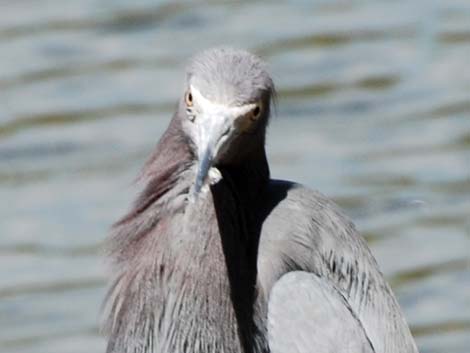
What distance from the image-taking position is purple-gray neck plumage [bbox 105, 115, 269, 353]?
6.31m

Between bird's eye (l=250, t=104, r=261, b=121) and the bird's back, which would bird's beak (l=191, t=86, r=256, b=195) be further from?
the bird's back

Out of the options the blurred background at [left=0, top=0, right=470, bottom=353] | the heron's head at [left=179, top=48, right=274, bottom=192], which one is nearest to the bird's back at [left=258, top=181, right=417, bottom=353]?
the heron's head at [left=179, top=48, right=274, bottom=192]

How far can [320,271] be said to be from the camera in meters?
6.36

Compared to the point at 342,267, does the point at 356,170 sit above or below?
below

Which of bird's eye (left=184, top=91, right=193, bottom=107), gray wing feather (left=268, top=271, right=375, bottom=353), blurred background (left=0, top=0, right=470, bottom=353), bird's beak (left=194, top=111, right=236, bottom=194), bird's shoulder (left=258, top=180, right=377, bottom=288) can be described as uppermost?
bird's eye (left=184, top=91, right=193, bottom=107)

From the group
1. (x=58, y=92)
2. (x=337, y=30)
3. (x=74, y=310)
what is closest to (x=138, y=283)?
(x=74, y=310)

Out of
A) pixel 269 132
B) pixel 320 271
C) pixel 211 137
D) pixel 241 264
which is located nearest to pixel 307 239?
pixel 320 271

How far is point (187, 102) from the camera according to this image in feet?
20.4

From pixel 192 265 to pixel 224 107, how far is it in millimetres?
571

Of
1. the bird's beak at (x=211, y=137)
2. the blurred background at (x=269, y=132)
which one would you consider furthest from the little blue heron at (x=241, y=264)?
the blurred background at (x=269, y=132)

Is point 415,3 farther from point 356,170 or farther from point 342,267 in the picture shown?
point 342,267

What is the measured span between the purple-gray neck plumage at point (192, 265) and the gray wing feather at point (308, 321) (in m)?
0.09

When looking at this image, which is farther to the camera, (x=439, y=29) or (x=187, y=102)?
(x=439, y=29)

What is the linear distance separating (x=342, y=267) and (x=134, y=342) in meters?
0.71
